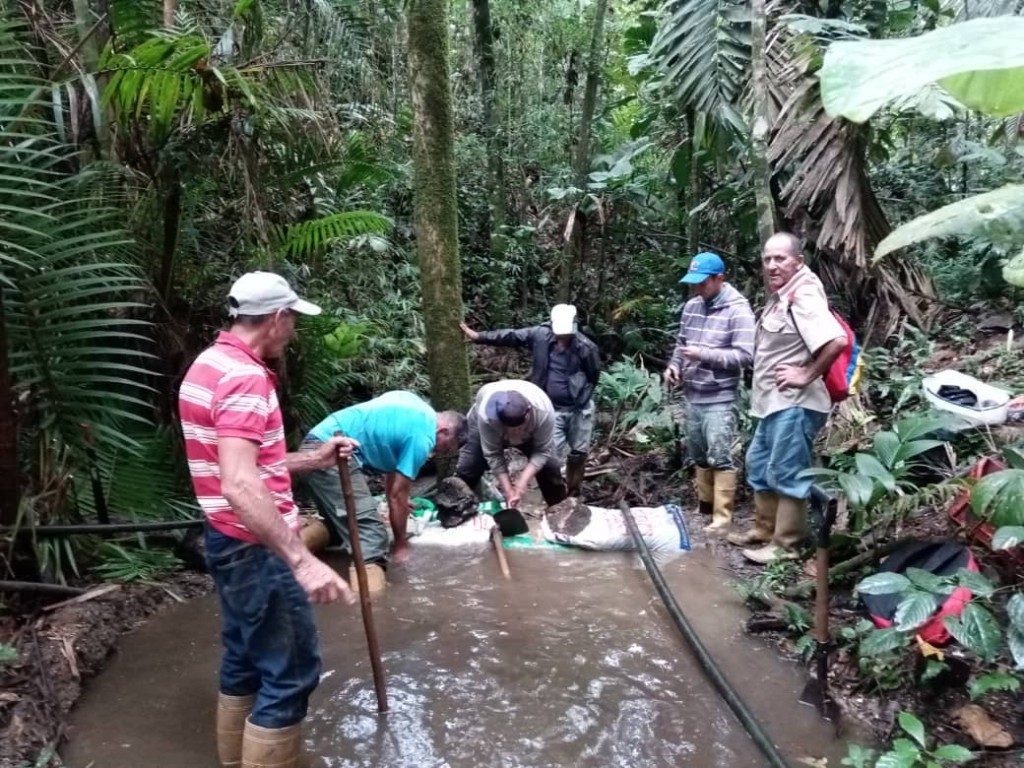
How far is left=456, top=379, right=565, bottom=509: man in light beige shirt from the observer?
195 inches

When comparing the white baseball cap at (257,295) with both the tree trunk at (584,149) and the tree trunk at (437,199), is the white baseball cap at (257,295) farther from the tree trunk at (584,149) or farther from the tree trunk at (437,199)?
the tree trunk at (584,149)

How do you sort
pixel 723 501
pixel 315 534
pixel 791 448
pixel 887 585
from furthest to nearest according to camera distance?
pixel 723 501 < pixel 315 534 < pixel 791 448 < pixel 887 585

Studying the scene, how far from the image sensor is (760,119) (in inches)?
207

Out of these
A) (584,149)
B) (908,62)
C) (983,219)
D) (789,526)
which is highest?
(908,62)

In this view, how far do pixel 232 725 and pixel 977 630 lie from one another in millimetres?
2741

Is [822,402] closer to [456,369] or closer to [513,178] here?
[456,369]

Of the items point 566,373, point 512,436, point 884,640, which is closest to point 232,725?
point 884,640

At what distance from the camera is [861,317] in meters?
7.08

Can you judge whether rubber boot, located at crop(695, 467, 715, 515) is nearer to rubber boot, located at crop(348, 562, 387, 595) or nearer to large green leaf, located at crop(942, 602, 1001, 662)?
rubber boot, located at crop(348, 562, 387, 595)

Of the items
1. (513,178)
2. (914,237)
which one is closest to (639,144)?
(513,178)

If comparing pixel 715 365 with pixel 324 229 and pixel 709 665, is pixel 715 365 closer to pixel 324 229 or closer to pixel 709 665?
pixel 709 665

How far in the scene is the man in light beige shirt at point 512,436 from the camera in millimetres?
4965

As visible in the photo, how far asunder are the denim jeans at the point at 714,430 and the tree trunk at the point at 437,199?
69.2 inches

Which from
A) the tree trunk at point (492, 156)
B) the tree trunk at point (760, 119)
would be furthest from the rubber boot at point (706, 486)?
the tree trunk at point (492, 156)
